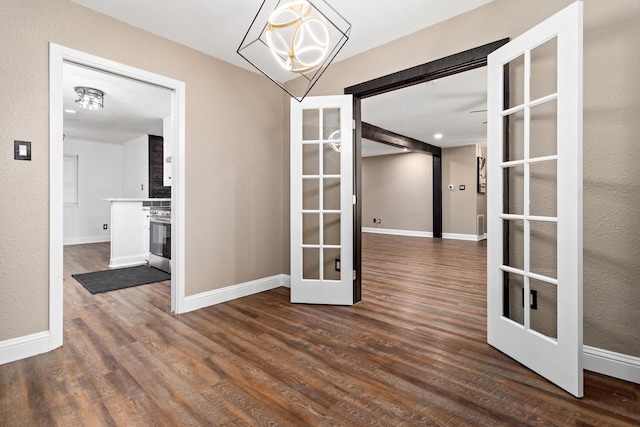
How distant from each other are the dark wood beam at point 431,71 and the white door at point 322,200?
21cm

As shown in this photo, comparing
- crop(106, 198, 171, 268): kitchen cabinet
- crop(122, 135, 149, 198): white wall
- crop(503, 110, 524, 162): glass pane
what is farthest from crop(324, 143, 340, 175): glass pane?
crop(122, 135, 149, 198): white wall

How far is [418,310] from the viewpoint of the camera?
294cm

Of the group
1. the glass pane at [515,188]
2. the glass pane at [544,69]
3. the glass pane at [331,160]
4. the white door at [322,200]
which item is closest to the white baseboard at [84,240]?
the white door at [322,200]

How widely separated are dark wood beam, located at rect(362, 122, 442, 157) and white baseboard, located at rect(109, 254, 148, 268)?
15.0ft

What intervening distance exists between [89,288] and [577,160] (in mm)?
4732

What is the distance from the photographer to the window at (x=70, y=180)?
7207 mm

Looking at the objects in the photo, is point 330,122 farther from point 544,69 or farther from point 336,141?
point 544,69

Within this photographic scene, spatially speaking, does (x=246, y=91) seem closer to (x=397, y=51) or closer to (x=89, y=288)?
(x=397, y=51)

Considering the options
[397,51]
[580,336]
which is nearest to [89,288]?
[397,51]

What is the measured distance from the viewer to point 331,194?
3.16 meters

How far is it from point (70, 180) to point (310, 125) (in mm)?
7081

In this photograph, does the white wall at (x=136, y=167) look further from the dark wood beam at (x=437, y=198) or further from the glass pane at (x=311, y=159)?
the dark wood beam at (x=437, y=198)

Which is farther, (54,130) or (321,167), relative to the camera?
(321,167)

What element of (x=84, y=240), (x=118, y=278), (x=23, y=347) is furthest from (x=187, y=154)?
(x=84, y=240)
